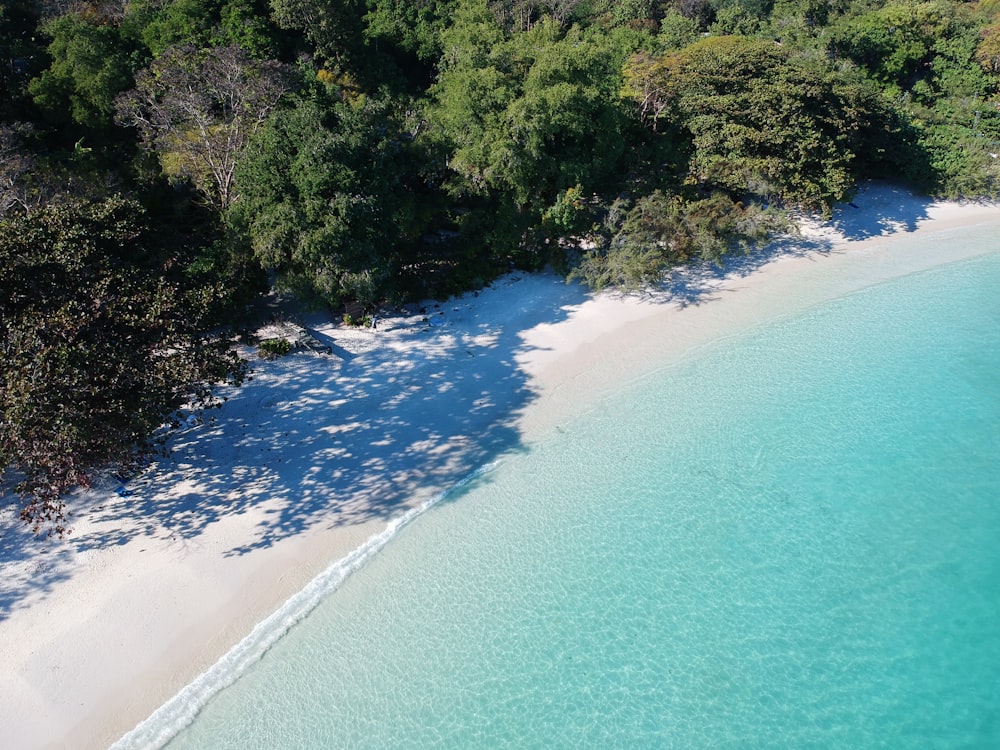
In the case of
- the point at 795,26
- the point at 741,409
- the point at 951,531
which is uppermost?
the point at 795,26

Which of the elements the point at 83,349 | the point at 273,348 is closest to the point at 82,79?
the point at 273,348

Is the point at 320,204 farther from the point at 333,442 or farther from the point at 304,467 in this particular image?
the point at 304,467

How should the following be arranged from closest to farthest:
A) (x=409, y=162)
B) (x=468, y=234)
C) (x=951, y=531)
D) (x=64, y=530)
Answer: (x=64, y=530) < (x=951, y=531) < (x=409, y=162) < (x=468, y=234)

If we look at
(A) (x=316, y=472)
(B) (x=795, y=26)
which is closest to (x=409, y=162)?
(A) (x=316, y=472)

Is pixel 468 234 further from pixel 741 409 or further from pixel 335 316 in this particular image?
pixel 741 409

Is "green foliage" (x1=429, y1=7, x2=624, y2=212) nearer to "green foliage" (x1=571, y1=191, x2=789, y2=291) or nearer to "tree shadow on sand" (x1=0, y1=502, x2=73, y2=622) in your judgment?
"green foliage" (x1=571, y1=191, x2=789, y2=291)
